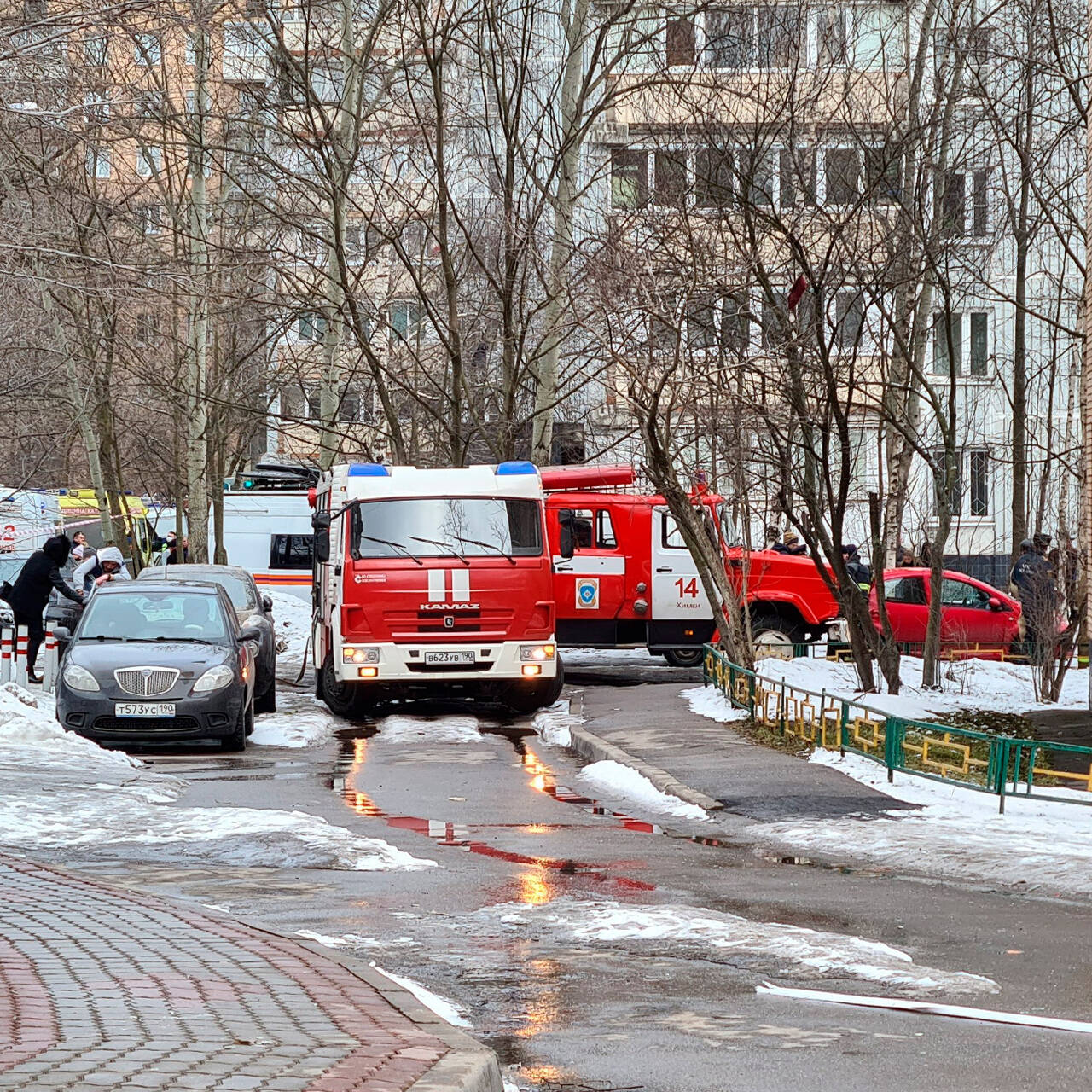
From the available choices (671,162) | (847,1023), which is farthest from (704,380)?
(847,1023)

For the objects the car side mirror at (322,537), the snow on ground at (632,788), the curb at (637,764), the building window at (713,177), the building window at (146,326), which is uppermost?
the building window at (146,326)

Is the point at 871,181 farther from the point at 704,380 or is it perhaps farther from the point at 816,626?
the point at 816,626

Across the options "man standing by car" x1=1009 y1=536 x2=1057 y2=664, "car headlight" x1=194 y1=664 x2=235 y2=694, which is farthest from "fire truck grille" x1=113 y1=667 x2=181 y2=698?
"man standing by car" x1=1009 y1=536 x2=1057 y2=664

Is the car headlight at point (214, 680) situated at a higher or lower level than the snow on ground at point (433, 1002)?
higher

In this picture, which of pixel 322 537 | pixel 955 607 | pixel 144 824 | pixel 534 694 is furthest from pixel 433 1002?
pixel 955 607

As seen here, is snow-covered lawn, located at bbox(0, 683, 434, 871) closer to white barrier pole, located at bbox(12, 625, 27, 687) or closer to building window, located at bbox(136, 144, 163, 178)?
white barrier pole, located at bbox(12, 625, 27, 687)

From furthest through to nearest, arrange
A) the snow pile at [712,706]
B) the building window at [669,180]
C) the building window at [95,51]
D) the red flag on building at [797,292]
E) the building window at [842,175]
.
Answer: the building window at [669,180]
the building window at [842,175]
the snow pile at [712,706]
the red flag on building at [797,292]
the building window at [95,51]

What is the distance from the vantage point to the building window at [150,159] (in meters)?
31.8

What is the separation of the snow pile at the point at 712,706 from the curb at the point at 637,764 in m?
1.41

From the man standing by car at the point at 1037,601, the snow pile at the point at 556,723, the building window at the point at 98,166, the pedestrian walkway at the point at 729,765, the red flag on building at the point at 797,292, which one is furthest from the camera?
the building window at the point at 98,166

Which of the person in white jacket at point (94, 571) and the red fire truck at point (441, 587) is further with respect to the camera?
the person in white jacket at point (94, 571)

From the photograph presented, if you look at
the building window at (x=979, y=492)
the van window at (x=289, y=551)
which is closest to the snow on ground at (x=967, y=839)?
the van window at (x=289, y=551)

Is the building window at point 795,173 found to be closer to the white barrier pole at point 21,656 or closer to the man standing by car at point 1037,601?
the man standing by car at point 1037,601

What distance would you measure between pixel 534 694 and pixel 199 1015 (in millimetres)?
Answer: 15181
